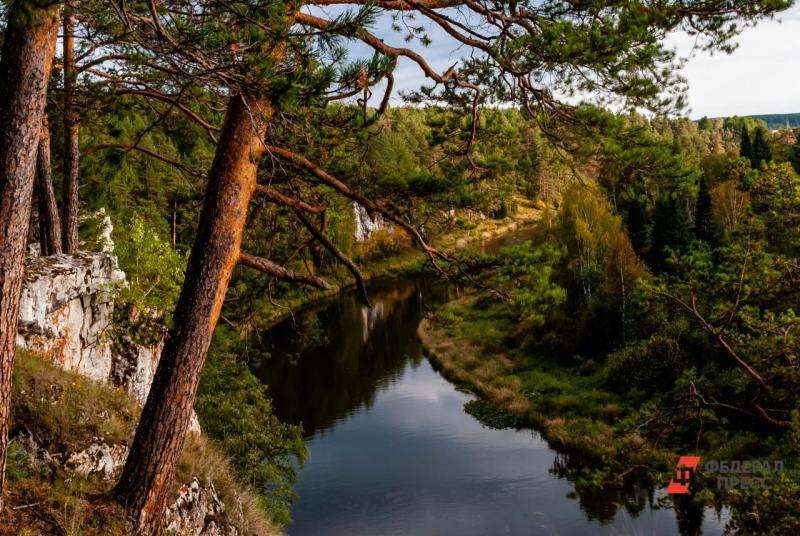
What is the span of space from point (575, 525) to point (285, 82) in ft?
45.3

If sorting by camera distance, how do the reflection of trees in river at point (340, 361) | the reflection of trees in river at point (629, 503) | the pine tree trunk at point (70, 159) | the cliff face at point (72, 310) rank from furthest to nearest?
the reflection of trees in river at point (340, 361), the reflection of trees in river at point (629, 503), the cliff face at point (72, 310), the pine tree trunk at point (70, 159)

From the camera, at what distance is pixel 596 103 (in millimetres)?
5754

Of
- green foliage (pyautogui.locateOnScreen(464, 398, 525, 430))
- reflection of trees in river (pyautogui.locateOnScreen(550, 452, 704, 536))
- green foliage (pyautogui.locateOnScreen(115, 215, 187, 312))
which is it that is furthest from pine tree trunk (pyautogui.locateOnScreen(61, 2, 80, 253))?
green foliage (pyautogui.locateOnScreen(464, 398, 525, 430))

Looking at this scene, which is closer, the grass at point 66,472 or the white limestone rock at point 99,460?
the grass at point 66,472

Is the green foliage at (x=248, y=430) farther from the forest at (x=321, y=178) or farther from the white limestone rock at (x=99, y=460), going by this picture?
the white limestone rock at (x=99, y=460)

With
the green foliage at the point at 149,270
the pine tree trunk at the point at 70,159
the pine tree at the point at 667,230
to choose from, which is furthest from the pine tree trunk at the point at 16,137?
the pine tree at the point at 667,230

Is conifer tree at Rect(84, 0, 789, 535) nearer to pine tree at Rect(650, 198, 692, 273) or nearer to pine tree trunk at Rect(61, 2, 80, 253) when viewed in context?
pine tree trunk at Rect(61, 2, 80, 253)

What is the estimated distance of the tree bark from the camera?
31.4 feet

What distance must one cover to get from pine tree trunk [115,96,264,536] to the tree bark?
664 centimetres

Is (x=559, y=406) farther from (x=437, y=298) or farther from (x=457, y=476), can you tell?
(x=437, y=298)

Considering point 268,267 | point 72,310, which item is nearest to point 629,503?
point 72,310

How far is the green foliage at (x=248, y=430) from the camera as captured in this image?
13242 mm

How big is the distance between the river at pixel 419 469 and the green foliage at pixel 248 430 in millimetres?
1599

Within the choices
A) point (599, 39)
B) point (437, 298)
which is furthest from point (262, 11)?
point (437, 298)
